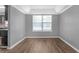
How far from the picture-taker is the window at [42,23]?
34.3 feet

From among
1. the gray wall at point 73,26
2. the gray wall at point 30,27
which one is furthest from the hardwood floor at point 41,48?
the gray wall at point 30,27

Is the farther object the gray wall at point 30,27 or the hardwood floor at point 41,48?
the gray wall at point 30,27

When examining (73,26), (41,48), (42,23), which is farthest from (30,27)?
(73,26)

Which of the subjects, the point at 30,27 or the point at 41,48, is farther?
the point at 30,27

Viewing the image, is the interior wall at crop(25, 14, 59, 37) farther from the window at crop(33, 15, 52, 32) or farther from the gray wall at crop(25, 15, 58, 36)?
the window at crop(33, 15, 52, 32)

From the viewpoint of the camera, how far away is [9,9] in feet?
17.7

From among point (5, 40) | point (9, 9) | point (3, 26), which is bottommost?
point (5, 40)

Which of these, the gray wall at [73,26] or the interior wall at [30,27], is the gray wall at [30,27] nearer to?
the interior wall at [30,27]

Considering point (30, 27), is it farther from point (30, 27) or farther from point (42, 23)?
point (42, 23)

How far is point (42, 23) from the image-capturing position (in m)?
10.5

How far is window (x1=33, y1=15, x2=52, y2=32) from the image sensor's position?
34.3 feet
